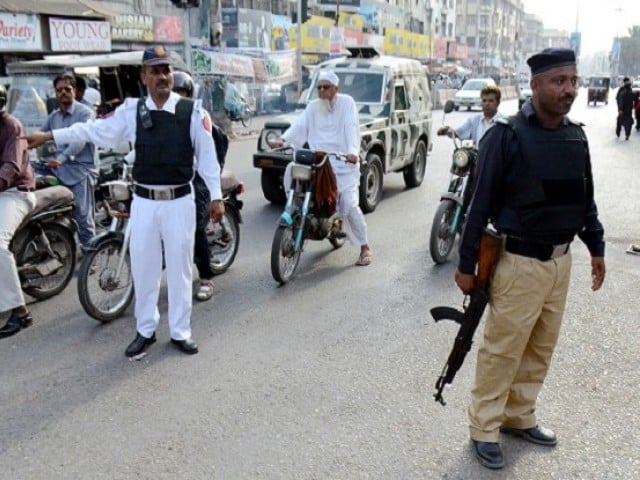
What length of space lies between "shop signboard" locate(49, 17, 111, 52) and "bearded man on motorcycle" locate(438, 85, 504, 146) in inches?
639

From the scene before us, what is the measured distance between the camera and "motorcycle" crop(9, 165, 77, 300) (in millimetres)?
5340

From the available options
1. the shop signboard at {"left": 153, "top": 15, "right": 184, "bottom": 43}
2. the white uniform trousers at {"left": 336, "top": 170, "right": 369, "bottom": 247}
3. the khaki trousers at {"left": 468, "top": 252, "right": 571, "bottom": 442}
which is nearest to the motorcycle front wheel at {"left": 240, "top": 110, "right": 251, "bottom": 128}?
the shop signboard at {"left": 153, "top": 15, "right": 184, "bottom": 43}

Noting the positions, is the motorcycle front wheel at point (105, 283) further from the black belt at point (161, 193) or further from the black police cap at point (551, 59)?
the black police cap at point (551, 59)

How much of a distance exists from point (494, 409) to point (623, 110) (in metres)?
19.5

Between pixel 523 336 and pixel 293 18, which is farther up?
pixel 293 18

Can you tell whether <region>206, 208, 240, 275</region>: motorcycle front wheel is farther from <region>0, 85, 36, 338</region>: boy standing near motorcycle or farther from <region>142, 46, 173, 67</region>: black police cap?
<region>142, 46, 173, 67</region>: black police cap

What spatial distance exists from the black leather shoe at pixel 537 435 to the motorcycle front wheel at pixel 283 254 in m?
2.88


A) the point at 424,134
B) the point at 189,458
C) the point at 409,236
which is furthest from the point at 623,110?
the point at 189,458

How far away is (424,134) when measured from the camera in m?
11.5

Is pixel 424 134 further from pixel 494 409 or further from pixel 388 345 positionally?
pixel 494 409

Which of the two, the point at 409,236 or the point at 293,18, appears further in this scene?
the point at 293,18

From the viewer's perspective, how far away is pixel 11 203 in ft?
15.9

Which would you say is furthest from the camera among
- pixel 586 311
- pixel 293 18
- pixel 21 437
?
pixel 293 18

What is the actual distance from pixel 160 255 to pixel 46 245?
64.2 inches
